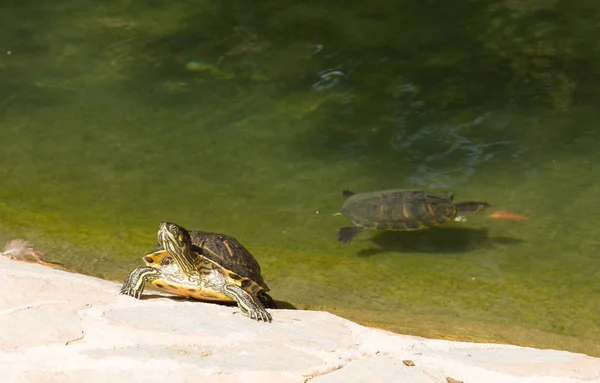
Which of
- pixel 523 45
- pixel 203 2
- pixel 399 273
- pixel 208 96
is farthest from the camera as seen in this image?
pixel 203 2

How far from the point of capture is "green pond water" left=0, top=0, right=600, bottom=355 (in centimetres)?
565

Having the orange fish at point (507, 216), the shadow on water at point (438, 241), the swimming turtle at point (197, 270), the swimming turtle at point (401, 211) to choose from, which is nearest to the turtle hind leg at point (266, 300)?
the swimming turtle at point (197, 270)

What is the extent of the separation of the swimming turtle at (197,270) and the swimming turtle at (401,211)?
1845 millimetres

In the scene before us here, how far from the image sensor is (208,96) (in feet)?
28.4

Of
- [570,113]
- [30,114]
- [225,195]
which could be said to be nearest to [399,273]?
[225,195]

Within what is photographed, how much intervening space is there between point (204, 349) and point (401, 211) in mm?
3051

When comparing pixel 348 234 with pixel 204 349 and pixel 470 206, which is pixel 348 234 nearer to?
pixel 470 206

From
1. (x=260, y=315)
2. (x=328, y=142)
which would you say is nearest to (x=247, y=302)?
(x=260, y=315)

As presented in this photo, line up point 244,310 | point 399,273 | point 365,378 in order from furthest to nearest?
point 399,273 → point 244,310 → point 365,378

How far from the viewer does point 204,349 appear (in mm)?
3488

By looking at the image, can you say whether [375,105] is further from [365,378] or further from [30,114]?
[365,378]

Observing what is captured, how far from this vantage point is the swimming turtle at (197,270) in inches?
170

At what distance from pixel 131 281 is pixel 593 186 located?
4093 millimetres

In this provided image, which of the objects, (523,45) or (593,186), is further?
(523,45)
